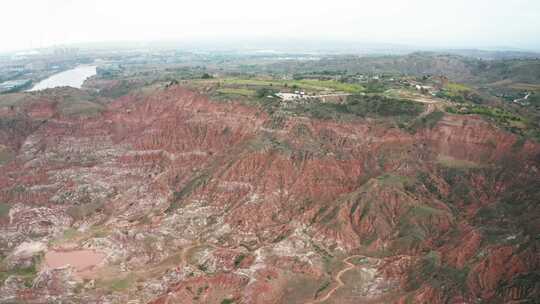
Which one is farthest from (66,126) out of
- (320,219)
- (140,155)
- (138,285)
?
(320,219)

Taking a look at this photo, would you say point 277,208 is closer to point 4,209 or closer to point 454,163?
point 454,163

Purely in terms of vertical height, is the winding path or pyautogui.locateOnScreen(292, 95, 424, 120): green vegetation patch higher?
pyautogui.locateOnScreen(292, 95, 424, 120): green vegetation patch

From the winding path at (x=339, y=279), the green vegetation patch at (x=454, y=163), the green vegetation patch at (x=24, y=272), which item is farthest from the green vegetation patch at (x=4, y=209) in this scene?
the green vegetation patch at (x=454, y=163)

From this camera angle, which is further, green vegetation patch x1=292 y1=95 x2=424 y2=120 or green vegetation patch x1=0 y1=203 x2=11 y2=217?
green vegetation patch x1=292 y1=95 x2=424 y2=120

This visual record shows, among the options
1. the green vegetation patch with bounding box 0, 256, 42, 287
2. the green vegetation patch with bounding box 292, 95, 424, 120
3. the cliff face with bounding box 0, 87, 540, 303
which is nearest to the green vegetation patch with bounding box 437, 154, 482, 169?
the cliff face with bounding box 0, 87, 540, 303

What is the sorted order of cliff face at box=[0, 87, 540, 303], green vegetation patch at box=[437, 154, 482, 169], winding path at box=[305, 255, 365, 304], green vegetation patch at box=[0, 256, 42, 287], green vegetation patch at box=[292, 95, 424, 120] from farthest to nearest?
green vegetation patch at box=[292, 95, 424, 120] < green vegetation patch at box=[437, 154, 482, 169] < green vegetation patch at box=[0, 256, 42, 287] < cliff face at box=[0, 87, 540, 303] < winding path at box=[305, 255, 365, 304]

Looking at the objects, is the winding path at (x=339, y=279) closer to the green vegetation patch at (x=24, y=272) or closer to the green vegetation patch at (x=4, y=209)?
the green vegetation patch at (x=24, y=272)

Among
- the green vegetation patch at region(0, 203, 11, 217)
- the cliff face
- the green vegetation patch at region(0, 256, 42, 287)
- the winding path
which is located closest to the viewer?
the winding path

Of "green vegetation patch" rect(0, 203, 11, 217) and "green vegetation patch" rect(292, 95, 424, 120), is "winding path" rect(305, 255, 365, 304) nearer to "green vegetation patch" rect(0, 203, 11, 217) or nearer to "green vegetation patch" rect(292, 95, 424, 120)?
"green vegetation patch" rect(292, 95, 424, 120)
